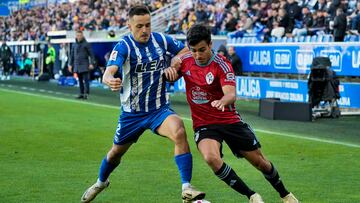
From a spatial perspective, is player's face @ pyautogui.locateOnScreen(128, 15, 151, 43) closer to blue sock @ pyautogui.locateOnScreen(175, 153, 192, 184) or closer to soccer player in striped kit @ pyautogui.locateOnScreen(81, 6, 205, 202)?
soccer player in striped kit @ pyautogui.locateOnScreen(81, 6, 205, 202)

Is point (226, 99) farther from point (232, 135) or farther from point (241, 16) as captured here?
point (241, 16)

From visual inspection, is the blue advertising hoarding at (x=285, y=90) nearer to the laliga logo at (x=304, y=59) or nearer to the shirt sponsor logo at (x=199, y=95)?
the laliga logo at (x=304, y=59)

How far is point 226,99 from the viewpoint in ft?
26.9

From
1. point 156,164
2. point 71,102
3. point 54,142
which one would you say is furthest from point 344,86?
point 156,164

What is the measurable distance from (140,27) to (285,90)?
16811mm

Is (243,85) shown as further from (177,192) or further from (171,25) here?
(177,192)

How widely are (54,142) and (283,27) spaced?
14.4 meters

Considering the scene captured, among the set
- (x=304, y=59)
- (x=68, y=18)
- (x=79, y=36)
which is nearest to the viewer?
(x=304, y=59)

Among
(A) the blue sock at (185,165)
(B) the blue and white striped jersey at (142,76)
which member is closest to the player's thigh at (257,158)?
(A) the blue sock at (185,165)

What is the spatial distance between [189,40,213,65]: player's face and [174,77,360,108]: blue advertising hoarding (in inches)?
554

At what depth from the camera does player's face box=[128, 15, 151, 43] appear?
9.05 m

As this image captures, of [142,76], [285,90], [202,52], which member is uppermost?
[202,52]

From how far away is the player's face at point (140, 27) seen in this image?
905 cm

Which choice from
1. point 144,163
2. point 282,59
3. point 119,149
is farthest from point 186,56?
point 282,59
